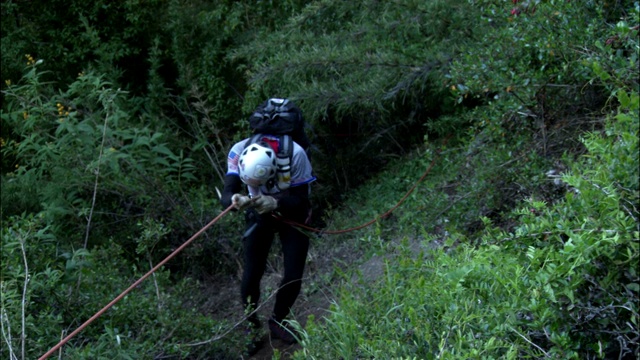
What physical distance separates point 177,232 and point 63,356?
3.21 m

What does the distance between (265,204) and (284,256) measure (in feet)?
1.97

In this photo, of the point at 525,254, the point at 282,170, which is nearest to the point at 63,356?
the point at 282,170

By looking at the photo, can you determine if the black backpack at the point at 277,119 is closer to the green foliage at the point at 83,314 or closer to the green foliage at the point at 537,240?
the green foliage at the point at 537,240

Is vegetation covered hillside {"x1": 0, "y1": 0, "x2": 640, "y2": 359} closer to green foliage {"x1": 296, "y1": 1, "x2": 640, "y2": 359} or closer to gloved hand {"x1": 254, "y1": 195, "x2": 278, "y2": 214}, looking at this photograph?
green foliage {"x1": 296, "y1": 1, "x2": 640, "y2": 359}

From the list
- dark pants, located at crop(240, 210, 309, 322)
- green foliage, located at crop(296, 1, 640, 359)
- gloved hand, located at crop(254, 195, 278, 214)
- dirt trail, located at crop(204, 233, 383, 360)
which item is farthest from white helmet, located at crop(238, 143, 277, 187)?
dirt trail, located at crop(204, 233, 383, 360)

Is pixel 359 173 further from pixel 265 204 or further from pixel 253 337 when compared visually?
pixel 265 204

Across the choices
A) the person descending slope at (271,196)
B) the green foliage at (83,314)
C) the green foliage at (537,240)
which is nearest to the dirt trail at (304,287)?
the person descending slope at (271,196)

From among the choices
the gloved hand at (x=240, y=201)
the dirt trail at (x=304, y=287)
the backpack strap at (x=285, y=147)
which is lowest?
the dirt trail at (x=304, y=287)

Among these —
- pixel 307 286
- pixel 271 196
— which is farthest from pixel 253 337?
pixel 307 286

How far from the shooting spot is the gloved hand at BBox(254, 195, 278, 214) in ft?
17.0

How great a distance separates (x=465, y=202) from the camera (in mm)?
6047

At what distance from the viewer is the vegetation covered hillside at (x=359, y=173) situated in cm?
317

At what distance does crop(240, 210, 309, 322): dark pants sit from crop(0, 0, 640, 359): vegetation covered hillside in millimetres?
334

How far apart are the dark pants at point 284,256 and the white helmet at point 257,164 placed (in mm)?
421
